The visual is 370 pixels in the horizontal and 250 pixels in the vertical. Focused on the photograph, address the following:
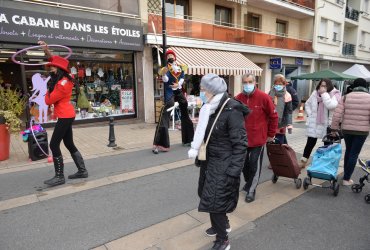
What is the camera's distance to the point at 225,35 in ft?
49.0

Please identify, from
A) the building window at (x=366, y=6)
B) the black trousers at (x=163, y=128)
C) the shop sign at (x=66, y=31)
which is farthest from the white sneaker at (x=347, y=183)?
the building window at (x=366, y=6)

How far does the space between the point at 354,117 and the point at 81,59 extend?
9.22 m

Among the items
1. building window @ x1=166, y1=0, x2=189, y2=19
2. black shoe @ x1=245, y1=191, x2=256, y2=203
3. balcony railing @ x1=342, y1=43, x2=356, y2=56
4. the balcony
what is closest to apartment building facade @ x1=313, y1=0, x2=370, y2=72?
balcony railing @ x1=342, y1=43, x2=356, y2=56

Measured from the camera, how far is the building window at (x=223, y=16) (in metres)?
15.9

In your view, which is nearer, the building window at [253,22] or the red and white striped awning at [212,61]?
the red and white striped awning at [212,61]

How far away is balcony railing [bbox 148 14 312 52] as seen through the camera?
1241cm

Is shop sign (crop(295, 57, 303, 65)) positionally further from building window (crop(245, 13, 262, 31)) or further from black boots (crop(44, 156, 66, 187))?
black boots (crop(44, 156, 66, 187))

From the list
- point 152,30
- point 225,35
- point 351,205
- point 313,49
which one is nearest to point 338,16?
point 313,49

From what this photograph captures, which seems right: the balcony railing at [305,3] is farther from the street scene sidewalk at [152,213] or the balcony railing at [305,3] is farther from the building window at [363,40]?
the street scene sidewalk at [152,213]

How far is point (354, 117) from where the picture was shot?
4492mm

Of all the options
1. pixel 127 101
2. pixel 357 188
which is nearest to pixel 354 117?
pixel 357 188

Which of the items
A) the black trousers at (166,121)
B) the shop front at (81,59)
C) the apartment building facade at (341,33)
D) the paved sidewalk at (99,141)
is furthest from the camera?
the apartment building facade at (341,33)

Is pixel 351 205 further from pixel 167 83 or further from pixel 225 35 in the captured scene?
pixel 225 35

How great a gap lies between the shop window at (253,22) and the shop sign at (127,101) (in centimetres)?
956
